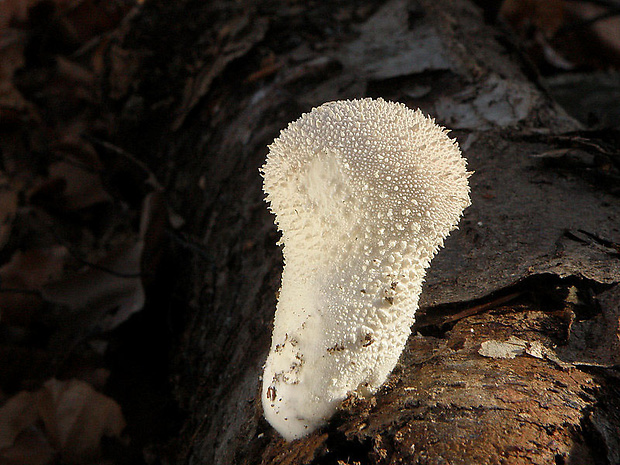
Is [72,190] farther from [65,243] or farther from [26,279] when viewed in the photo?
[26,279]

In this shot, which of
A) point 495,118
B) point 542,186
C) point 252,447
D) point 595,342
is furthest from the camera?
point 495,118

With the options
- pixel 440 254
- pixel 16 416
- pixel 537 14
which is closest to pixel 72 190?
pixel 16 416

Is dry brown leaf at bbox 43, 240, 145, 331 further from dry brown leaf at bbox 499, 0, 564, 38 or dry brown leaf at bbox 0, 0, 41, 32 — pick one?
dry brown leaf at bbox 499, 0, 564, 38

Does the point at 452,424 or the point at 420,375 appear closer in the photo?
the point at 452,424

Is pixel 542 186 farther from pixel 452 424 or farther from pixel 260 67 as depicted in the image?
pixel 260 67

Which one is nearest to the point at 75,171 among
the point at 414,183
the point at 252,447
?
the point at 252,447

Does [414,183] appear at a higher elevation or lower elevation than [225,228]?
higher

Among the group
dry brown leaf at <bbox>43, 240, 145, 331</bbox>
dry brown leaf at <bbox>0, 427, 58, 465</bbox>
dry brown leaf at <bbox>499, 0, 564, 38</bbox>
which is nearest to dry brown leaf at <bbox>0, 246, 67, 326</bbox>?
dry brown leaf at <bbox>43, 240, 145, 331</bbox>
